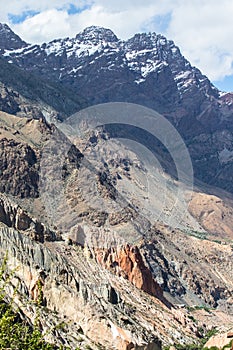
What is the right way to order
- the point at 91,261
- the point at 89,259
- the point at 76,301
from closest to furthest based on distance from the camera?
the point at 76,301 < the point at 91,261 < the point at 89,259

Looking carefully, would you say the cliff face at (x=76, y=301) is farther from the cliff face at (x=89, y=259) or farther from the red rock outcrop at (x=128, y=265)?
the red rock outcrop at (x=128, y=265)

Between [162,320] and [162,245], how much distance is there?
260 feet

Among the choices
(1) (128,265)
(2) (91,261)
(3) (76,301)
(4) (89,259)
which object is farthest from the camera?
(1) (128,265)

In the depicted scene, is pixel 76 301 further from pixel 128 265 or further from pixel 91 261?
pixel 128 265

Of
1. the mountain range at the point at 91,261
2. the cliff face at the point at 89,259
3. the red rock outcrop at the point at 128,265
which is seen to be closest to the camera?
the cliff face at the point at 89,259

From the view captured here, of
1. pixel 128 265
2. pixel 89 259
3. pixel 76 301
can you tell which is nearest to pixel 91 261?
pixel 89 259

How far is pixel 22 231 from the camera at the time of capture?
91.9 meters

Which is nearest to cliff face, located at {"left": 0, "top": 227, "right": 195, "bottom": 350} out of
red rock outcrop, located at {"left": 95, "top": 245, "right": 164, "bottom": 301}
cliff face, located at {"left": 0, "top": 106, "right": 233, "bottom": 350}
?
cliff face, located at {"left": 0, "top": 106, "right": 233, "bottom": 350}

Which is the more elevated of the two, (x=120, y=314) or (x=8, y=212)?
(x=8, y=212)

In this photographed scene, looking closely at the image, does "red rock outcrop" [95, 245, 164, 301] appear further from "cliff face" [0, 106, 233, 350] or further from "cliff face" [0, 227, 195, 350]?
"cliff face" [0, 227, 195, 350]

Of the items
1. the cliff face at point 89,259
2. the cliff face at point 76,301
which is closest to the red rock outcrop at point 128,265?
the cliff face at point 89,259

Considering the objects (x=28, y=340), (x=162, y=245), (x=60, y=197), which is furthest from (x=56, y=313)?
(x=162, y=245)

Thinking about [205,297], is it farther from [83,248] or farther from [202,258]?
[83,248]

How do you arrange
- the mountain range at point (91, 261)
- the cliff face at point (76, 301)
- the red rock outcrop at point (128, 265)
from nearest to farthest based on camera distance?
the cliff face at point (76, 301) < the mountain range at point (91, 261) < the red rock outcrop at point (128, 265)
